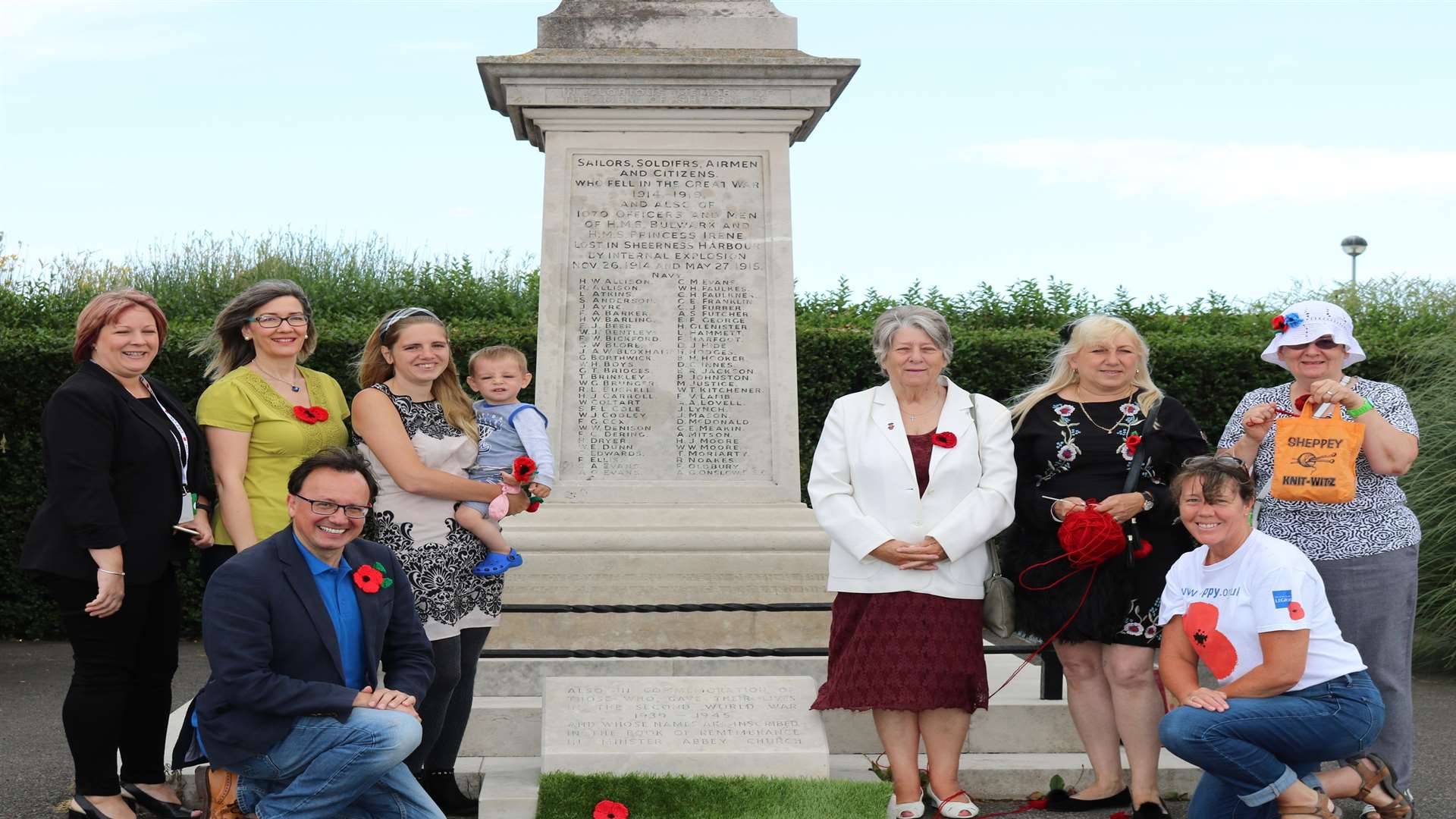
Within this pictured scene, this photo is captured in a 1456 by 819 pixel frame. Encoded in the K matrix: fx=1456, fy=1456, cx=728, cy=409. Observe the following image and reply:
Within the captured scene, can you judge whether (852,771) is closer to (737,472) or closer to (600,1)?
(737,472)

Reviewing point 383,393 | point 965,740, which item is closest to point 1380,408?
point 965,740

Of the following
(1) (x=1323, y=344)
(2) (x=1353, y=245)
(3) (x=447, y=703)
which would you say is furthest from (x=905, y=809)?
(2) (x=1353, y=245)

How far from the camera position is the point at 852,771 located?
5355 millimetres

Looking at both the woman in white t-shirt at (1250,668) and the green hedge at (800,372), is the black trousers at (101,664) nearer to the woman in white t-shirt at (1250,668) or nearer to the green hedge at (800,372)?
the woman in white t-shirt at (1250,668)

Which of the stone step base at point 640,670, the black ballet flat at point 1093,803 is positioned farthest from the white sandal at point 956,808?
the stone step base at point 640,670

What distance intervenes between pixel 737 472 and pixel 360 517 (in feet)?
9.42

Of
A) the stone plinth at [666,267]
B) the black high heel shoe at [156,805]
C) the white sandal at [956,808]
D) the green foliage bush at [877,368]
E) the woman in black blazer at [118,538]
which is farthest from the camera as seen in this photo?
the green foliage bush at [877,368]

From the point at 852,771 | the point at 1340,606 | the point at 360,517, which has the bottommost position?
the point at 852,771

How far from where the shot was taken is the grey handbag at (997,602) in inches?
198

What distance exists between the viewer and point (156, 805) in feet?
16.2

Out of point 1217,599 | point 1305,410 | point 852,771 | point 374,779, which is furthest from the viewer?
point 852,771

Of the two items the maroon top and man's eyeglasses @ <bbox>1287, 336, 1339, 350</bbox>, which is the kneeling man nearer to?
the maroon top

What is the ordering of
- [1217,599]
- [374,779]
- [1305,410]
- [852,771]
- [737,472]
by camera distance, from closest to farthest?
[374,779] → [1217,599] → [1305,410] → [852,771] → [737,472]

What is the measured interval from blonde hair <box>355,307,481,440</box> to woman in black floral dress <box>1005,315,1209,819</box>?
196 cm
